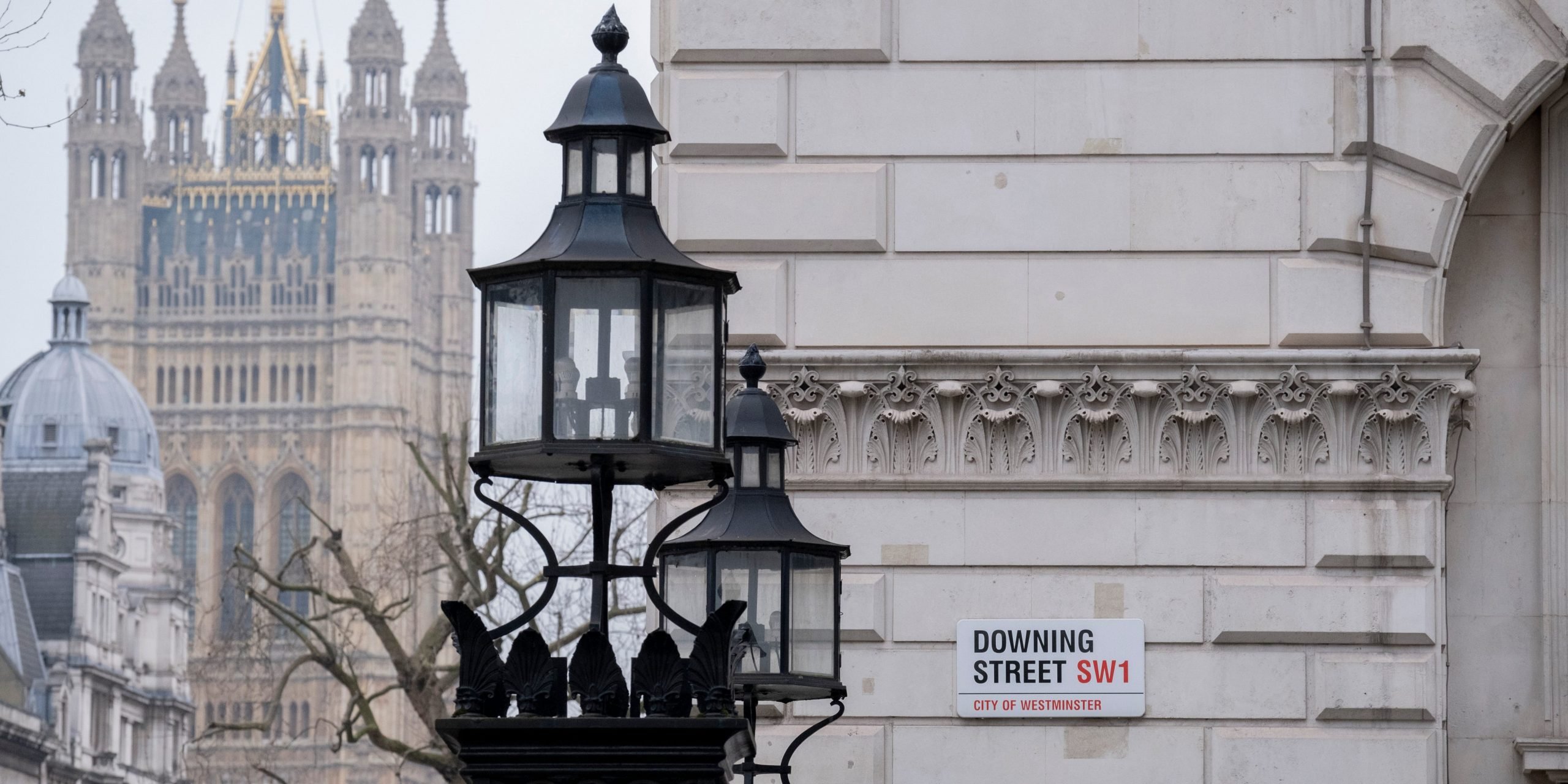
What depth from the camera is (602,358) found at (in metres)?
8.43

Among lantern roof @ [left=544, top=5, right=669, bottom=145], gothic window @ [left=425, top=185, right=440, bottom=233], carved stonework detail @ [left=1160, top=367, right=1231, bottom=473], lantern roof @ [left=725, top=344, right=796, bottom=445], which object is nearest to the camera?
lantern roof @ [left=544, top=5, right=669, bottom=145]

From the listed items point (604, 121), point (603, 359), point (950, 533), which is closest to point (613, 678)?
point (603, 359)

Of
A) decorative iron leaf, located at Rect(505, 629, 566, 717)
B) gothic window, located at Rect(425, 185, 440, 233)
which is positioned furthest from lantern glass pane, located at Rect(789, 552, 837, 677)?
gothic window, located at Rect(425, 185, 440, 233)

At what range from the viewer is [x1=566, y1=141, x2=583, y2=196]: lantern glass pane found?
890 cm

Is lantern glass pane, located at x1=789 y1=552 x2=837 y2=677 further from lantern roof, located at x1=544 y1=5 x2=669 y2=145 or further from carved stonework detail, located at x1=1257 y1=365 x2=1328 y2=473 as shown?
lantern roof, located at x1=544 y1=5 x2=669 y2=145

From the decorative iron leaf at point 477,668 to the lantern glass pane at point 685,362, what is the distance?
2.59ft

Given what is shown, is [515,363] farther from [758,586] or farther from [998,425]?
[998,425]

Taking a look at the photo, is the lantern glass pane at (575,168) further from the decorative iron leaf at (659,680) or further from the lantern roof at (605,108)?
the decorative iron leaf at (659,680)

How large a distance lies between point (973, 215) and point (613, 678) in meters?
5.88

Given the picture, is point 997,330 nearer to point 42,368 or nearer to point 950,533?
point 950,533

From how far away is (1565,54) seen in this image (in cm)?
1363

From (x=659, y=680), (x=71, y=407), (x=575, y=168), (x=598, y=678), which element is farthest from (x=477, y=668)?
(x=71, y=407)

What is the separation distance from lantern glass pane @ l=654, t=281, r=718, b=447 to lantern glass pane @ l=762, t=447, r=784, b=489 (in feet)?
11.8

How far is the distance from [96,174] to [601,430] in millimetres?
158095
